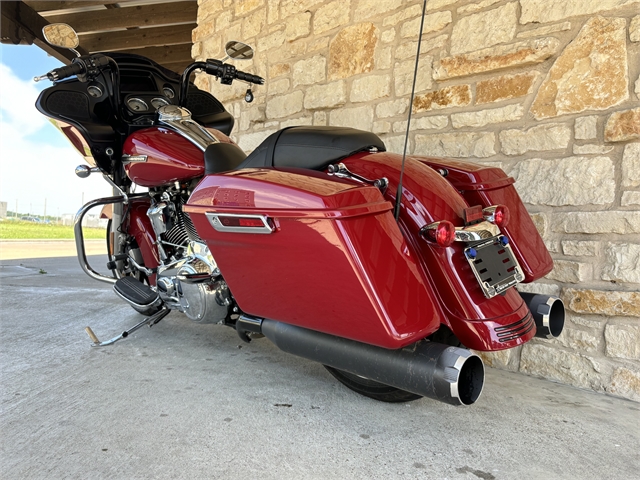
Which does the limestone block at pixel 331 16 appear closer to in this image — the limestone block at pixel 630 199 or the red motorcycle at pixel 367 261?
the red motorcycle at pixel 367 261

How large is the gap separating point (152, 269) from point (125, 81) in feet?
3.23

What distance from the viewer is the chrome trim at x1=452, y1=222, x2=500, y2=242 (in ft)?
4.10

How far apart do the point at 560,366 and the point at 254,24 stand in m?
3.15

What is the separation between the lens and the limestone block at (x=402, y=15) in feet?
8.15

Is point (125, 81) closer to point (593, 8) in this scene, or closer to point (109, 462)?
point (109, 462)

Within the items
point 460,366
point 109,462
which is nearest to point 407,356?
point 460,366

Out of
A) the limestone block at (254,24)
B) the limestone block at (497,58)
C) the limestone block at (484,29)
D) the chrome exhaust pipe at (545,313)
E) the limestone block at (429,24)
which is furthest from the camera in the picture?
the limestone block at (254,24)

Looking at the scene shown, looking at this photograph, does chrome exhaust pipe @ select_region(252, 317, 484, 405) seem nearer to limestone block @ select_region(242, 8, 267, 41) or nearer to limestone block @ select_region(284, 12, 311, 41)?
limestone block @ select_region(284, 12, 311, 41)

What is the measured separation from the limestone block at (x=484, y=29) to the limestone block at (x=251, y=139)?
1.61 m

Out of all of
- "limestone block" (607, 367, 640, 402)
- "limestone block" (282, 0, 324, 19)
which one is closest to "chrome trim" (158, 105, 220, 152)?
"limestone block" (282, 0, 324, 19)

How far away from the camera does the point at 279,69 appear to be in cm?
337

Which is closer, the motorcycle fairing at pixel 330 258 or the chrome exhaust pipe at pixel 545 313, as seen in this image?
the motorcycle fairing at pixel 330 258

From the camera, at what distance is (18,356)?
6.79ft

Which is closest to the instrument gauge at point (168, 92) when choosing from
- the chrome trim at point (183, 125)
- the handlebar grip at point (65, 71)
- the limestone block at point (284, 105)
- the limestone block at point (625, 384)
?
the chrome trim at point (183, 125)
